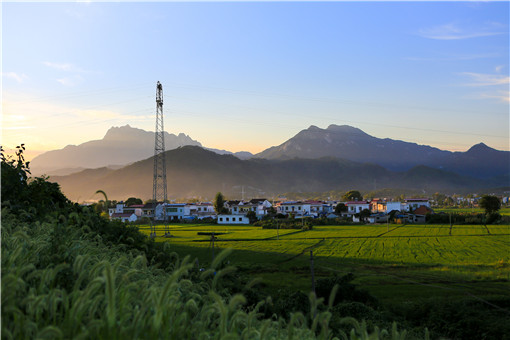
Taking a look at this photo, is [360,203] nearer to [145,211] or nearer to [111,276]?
[145,211]

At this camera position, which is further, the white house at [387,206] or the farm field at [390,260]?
the white house at [387,206]

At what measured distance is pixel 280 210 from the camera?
14250 centimetres

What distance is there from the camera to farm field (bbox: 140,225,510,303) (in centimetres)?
3403

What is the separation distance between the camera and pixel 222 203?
137125mm

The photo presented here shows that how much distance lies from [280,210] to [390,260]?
3734 inches

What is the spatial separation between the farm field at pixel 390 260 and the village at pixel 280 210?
1284 inches

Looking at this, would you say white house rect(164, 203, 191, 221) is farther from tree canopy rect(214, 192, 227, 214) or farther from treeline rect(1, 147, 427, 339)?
treeline rect(1, 147, 427, 339)

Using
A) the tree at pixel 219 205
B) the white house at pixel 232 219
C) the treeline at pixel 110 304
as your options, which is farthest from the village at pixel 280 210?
the treeline at pixel 110 304

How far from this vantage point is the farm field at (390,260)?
34.0m

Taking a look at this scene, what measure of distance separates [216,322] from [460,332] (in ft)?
69.9

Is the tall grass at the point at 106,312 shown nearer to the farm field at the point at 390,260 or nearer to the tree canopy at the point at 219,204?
the farm field at the point at 390,260

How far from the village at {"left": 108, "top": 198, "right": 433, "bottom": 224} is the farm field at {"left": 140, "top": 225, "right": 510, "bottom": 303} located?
107 ft

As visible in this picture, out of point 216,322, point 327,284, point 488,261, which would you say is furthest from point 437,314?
point 488,261

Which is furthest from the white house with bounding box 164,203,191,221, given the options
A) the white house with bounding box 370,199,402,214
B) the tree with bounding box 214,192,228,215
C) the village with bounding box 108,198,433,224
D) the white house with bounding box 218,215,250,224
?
the white house with bounding box 370,199,402,214
